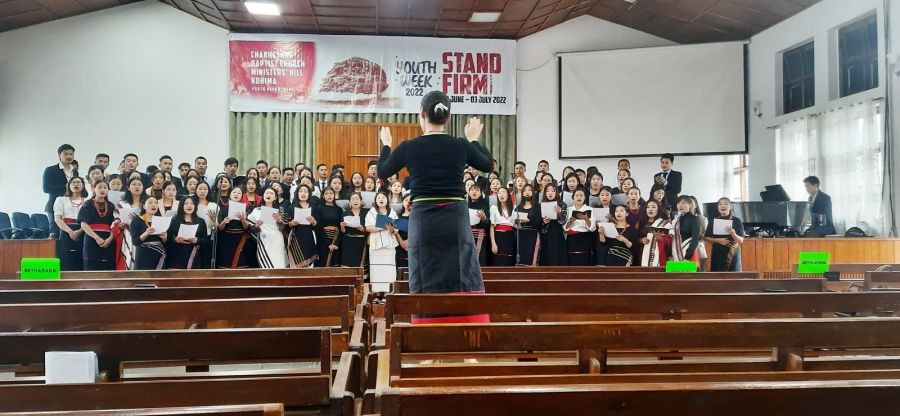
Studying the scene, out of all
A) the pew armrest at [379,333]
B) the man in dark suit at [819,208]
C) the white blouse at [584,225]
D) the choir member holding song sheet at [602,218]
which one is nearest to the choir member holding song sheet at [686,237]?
the choir member holding song sheet at [602,218]

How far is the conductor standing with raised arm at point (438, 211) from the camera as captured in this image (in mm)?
2773

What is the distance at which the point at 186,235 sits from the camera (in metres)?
5.69

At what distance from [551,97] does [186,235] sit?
261 inches

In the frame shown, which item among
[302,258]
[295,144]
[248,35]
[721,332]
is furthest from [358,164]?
[721,332]

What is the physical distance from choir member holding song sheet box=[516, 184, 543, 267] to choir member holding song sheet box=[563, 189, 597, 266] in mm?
299

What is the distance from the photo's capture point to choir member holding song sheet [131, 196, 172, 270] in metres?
5.57

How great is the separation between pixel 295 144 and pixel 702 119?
638cm

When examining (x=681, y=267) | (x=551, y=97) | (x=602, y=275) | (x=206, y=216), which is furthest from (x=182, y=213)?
(x=551, y=97)

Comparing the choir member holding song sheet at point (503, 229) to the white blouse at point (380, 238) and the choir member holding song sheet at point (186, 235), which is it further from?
the choir member holding song sheet at point (186, 235)

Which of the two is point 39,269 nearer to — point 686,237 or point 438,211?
point 438,211

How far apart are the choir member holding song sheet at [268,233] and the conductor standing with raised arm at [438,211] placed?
11.4 feet

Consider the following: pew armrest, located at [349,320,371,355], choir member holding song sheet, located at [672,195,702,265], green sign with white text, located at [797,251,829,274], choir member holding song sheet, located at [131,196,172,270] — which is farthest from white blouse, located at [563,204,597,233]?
pew armrest, located at [349,320,371,355]

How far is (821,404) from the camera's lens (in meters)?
1.07

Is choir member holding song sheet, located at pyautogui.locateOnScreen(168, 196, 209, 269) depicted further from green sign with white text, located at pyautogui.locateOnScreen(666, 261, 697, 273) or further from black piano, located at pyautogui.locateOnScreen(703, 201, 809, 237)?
black piano, located at pyautogui.locateOnScreen(703, 201, 809, 237)
